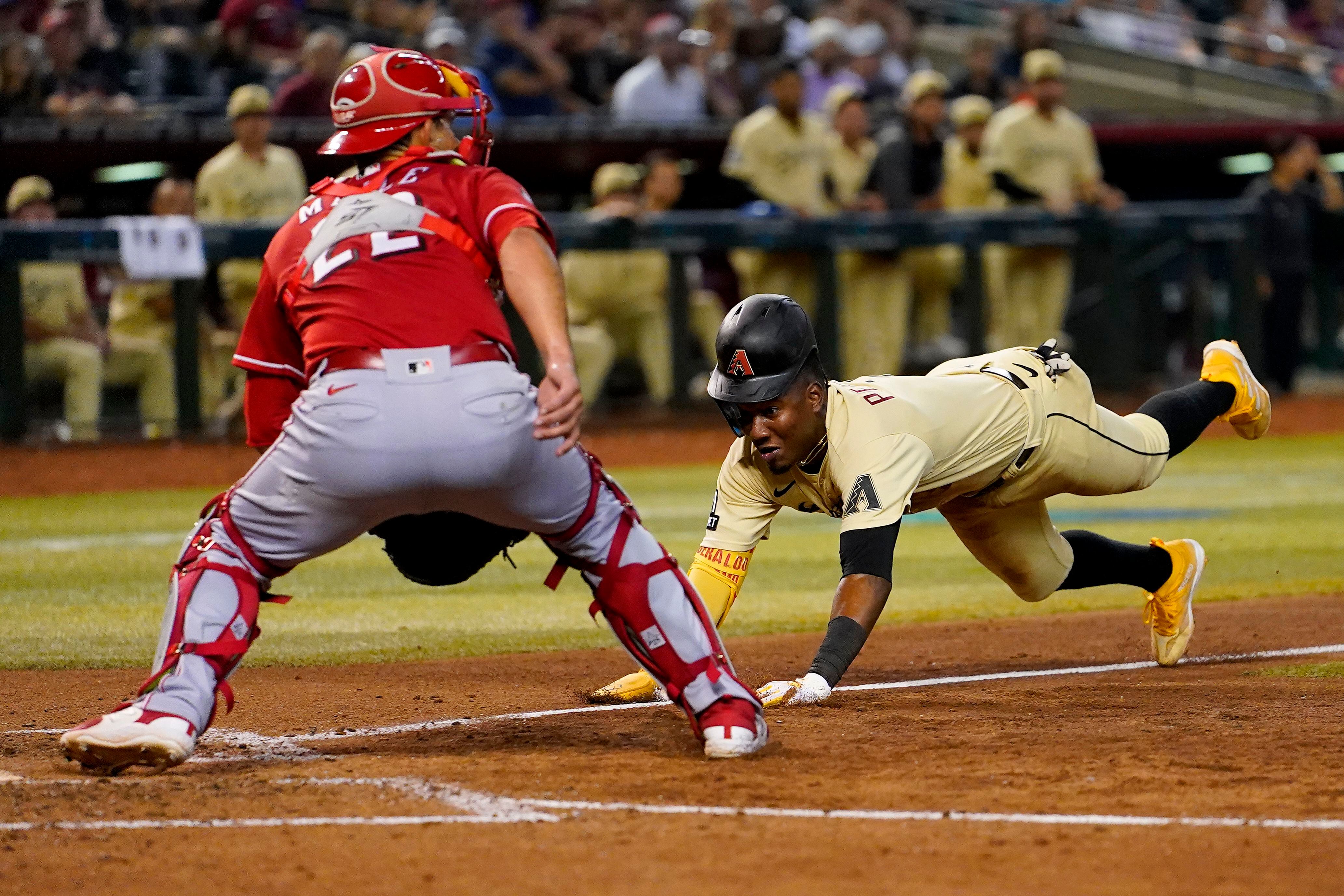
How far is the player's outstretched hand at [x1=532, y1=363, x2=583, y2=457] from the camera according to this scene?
3779mm

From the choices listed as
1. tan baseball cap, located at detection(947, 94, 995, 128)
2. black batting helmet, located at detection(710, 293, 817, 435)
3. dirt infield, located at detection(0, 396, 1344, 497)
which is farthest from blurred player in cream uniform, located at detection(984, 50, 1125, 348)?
black batting helmet, located at detection(710, 293, 817, 435)

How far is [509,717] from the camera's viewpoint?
16.4 ft

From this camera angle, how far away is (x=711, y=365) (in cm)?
1427

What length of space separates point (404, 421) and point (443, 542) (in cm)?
57

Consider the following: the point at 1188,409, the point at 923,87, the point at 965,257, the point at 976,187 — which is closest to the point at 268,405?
the point at 1188,409

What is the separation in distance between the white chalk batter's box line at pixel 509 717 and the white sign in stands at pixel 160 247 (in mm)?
8268

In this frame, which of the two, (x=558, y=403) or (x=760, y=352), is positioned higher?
(x=558, y=403)

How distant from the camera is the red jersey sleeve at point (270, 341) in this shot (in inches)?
164

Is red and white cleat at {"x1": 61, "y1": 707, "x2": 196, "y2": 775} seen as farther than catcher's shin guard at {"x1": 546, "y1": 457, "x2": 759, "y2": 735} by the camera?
No

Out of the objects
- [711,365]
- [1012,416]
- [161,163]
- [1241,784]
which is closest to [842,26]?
[711,365]

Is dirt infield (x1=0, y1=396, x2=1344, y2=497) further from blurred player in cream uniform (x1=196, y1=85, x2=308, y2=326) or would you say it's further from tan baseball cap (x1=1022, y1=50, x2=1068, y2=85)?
tan baseball cap (x1=1022, y1=50, x2=1068, y2=85)

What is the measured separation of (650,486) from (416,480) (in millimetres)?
8267

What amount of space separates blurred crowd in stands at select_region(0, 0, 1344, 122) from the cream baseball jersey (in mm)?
7531

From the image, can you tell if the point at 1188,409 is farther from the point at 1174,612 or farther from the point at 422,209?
the point at 422,209
